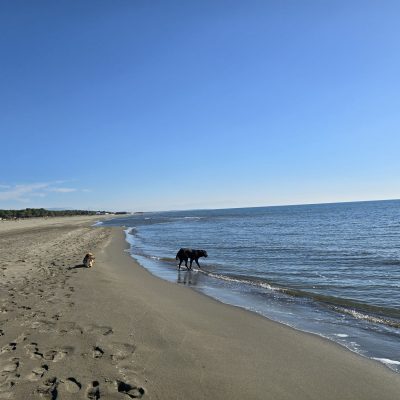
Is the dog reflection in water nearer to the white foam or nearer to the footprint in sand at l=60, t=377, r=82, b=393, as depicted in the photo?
the white foam

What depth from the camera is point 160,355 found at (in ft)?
19.0

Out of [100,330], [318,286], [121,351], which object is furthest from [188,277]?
[121,351]

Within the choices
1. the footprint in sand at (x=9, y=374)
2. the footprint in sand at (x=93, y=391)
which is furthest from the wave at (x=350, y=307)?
the footprint in sand at (x=9, y=374)

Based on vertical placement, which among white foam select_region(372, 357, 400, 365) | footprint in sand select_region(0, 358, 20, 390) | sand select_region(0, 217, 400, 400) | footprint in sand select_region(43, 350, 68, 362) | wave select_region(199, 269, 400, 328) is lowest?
wave select_region(199, 269, 400, 328)

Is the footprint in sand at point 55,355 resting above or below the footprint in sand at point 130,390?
above

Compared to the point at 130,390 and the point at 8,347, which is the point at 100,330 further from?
the point at 130,390

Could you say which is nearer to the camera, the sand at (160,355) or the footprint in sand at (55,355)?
the sand at (160,355)

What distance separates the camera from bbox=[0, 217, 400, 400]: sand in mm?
4691

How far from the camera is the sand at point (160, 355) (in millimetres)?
4691

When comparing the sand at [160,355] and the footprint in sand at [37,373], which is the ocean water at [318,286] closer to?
the sand at [160,355]

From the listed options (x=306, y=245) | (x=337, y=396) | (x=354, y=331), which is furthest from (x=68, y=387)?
(x=306, y=245)

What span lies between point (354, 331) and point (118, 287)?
717cm

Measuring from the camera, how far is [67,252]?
69.0 ft

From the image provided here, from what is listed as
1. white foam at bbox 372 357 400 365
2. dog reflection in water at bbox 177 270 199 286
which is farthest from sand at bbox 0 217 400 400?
dog reflection in water at bbox 177 270 199 286
